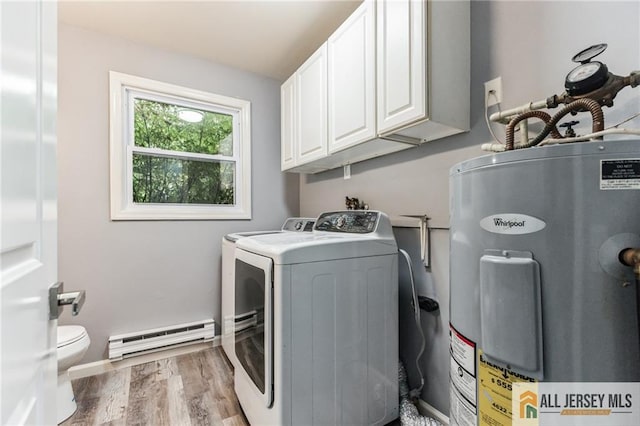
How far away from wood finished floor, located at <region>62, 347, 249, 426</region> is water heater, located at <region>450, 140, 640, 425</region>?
1.46m

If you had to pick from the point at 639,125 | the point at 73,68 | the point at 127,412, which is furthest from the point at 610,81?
the point at 73,68

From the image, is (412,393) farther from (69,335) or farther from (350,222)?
(69,335)

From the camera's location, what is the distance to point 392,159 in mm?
1777

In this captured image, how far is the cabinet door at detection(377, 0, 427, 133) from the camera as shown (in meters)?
1.19

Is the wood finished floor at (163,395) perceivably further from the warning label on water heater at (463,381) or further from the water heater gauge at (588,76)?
the water heater gauge at (588,76)

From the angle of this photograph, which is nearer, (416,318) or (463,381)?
(463,381)

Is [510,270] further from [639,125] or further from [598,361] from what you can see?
[639,125]

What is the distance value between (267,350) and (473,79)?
5.16ft

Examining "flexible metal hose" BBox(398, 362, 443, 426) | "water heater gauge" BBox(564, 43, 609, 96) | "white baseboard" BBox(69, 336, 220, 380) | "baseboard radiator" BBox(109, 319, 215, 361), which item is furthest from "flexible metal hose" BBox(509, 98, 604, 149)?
"white baseboard" BBox(69, 336, 220, 380)

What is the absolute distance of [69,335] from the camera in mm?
1638

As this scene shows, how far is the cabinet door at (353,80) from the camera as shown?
1457 millimetres

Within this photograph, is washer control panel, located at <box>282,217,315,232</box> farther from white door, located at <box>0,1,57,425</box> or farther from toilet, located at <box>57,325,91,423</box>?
white door, located at <box>0,1,57,425</box>

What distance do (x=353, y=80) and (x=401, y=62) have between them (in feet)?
1.18

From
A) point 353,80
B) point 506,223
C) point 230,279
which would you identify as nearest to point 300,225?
point 230,279
